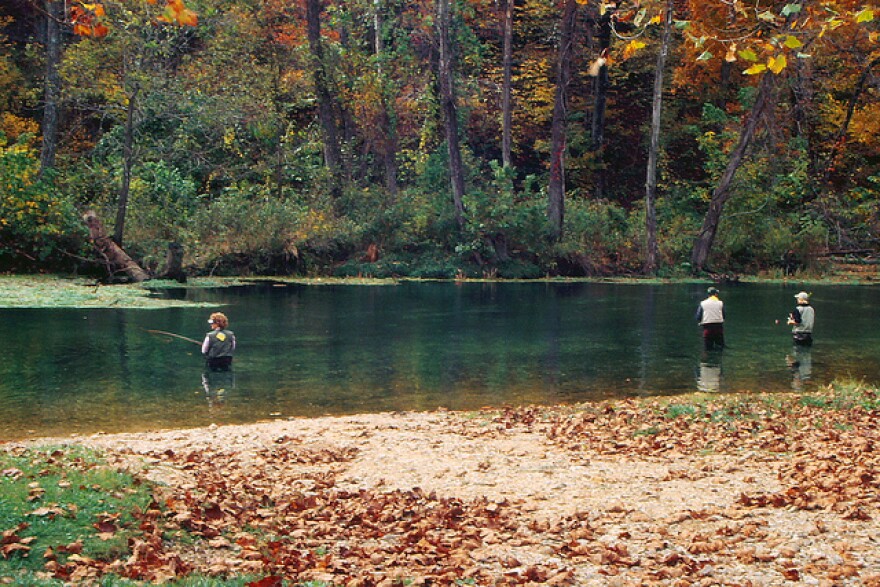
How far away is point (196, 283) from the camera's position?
1547 inches

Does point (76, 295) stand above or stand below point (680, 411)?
above

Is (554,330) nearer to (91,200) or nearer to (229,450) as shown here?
(229,450)

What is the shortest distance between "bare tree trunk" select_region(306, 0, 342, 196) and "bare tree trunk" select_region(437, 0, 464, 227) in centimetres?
654

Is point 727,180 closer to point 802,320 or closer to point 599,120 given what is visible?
point 599,120

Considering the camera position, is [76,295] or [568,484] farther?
[76,295]

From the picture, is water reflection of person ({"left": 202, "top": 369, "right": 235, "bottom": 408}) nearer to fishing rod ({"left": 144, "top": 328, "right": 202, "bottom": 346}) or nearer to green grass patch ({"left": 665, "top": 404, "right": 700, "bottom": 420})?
fishing rod ({"left": 144, "top": 328, "right": 202, "bottom": 346})

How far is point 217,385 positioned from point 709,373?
10.3 m

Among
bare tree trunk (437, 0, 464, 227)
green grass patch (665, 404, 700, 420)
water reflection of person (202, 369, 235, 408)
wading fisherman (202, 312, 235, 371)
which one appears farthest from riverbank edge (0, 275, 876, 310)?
green grass patch (665, 404, 700, 420)

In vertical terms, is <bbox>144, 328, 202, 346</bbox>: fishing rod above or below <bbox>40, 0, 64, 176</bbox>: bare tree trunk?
below

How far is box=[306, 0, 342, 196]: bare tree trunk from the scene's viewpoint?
4997 cm

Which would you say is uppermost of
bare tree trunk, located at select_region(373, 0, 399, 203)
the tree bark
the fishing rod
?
bare tree trunk, located at select_region(373, 0, 399, 203)

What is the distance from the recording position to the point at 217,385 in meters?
19.2

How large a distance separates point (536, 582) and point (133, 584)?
2905 mm

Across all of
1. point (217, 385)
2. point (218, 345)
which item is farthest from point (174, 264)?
point (217, 385)
